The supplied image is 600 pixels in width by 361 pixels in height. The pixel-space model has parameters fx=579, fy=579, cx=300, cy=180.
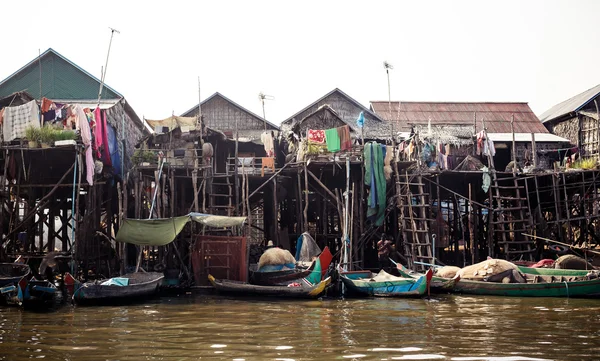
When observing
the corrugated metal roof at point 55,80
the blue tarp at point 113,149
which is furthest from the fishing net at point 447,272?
the corrugated metal roof at point 55,80

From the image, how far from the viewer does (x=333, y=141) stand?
786 inches

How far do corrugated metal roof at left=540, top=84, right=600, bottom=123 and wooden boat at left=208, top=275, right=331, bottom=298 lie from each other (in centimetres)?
1888

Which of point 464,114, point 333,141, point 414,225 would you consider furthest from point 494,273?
point 464,114

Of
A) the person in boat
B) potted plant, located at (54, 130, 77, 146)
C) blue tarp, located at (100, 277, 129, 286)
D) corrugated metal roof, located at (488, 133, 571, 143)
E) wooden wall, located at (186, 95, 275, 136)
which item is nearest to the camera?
blue tarp, located at (100, 277, 129, 286)

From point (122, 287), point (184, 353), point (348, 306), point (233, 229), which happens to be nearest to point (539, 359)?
point (184, 353)

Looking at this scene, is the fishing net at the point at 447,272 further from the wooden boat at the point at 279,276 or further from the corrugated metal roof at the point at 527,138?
the corrugated metal roof at the point at 527,138

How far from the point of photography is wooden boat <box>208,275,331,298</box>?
49.0 ft

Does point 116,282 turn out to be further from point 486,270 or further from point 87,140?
point 486,270

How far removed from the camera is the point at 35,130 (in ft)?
53.6

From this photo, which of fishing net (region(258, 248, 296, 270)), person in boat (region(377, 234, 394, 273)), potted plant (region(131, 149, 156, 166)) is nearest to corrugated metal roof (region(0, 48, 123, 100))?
potted plant (region(131, 149, 156, 166))

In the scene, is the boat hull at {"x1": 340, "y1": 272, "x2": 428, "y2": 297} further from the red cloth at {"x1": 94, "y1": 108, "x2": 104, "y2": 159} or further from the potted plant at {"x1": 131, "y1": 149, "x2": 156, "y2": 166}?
the red cloth at {"x1": 94, "y1": 108, "x2": 104, "y2": 159}

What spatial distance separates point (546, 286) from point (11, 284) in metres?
13.5

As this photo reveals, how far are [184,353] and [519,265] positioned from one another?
12.4 meters

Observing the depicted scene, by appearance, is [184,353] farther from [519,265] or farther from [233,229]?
[519,265]
